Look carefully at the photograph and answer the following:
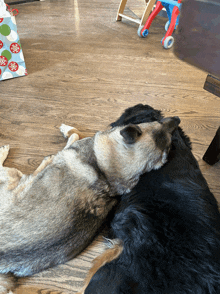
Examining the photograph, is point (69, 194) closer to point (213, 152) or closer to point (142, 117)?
point (142, 117)

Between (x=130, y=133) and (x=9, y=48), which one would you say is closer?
(x=130, y=133)

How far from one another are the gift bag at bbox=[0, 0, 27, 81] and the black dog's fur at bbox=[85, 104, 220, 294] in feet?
5.29

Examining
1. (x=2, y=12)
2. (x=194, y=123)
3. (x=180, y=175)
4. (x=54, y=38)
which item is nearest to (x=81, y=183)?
(x=180, y=175)

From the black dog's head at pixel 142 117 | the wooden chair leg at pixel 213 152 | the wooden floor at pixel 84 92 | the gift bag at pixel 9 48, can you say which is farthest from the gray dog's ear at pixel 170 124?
the gift bag at pixel 9 48

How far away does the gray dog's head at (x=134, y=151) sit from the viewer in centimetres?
111

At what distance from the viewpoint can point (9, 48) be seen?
183 cm

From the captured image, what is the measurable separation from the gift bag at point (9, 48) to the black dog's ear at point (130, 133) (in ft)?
4.62

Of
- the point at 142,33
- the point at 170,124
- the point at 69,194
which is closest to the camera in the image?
the point at 69,194

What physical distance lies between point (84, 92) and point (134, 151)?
1110mm

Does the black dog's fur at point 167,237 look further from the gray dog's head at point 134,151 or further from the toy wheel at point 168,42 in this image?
the toy wheel at point 168,42

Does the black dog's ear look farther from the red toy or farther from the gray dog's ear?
the red toy

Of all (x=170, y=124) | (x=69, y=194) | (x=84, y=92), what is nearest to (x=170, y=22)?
(x=84, y=92)

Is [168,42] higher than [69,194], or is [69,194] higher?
[168,42]

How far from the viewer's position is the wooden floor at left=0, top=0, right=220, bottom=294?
1485mm
